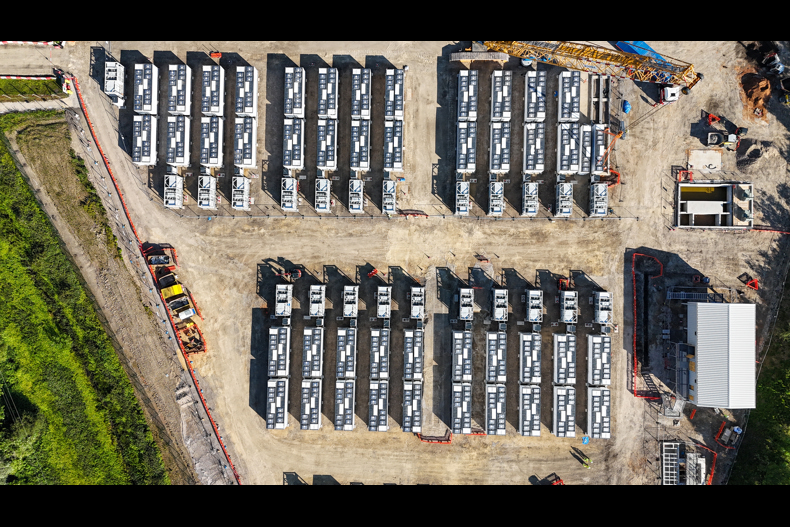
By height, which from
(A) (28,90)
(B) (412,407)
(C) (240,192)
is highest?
(A) (28,90)

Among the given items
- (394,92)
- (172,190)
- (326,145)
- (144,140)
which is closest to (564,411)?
(326,145)

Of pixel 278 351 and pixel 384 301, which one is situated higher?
pixel 384 301

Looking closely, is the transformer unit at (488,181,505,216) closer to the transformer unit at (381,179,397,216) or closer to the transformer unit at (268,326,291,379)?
the transformer unit at (381,179,397,216)

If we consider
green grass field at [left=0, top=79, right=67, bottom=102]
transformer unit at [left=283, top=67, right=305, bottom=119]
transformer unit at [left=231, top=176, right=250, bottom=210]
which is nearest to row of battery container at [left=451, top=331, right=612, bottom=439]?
transformer unit at [left=231, top=176, right=250, bottom=210]

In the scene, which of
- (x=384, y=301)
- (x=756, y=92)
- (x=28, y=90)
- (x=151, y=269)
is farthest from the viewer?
(x=151, y=269)

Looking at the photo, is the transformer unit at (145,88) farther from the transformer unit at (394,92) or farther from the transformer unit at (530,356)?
the transformer unit at (530,356)

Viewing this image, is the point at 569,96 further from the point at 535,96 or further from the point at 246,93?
the point at 246,93
